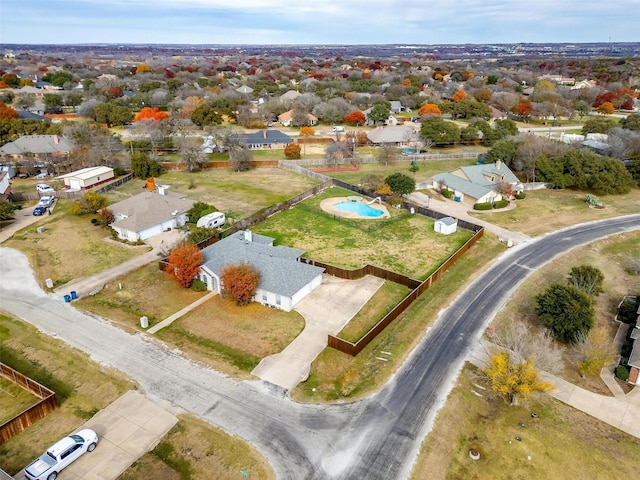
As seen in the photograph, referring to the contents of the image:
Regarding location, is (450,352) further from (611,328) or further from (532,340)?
(611,328)

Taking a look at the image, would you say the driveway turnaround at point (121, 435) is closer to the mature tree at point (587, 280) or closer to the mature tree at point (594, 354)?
the mature tree at point (594, 354)

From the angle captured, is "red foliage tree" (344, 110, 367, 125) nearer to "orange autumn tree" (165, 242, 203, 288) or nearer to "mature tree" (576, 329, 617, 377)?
"orange autumn tree" (165, 242, 203, 288)

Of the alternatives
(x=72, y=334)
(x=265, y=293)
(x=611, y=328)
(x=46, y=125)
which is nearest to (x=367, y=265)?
(x=265, y=293)

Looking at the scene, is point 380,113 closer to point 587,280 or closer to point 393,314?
point 587,280

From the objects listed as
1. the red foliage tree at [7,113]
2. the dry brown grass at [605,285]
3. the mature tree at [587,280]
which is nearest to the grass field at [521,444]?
the dry brown grass at [605,285]

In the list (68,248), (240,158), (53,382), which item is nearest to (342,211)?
(240,158)

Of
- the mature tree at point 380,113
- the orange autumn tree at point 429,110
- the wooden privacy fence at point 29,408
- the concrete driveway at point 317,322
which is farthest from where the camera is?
the orange autumn tree at point 429,110
